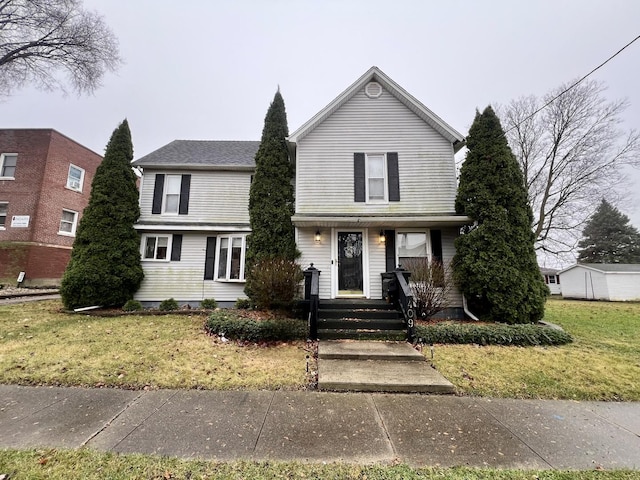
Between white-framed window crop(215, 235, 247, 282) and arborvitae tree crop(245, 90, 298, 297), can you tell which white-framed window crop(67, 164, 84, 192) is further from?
arborvitae tree crop(245, 90, 298, 297)

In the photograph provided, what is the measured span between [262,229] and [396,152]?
553 centimetres

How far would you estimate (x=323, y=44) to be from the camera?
104 ft

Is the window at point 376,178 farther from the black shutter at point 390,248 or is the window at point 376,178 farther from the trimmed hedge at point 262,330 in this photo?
the trimmed hedge at point 262,330

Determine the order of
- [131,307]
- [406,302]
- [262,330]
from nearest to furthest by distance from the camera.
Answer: [262,330]
[406,302]
[131,307]

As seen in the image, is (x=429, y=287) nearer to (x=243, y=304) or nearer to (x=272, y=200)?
(x=272, y=200)

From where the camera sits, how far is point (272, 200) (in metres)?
9.55

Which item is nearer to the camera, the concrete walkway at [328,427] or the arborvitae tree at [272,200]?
the concrete walkway at [328,427]

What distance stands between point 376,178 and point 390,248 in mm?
2604

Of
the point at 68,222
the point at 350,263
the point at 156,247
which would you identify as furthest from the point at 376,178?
the point at 68,222

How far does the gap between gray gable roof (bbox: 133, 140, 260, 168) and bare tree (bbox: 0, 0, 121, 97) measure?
551cm

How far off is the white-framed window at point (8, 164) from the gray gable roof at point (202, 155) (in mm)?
10820

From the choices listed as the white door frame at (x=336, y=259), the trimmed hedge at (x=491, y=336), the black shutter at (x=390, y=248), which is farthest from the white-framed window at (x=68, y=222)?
the trimmed hedge at (x=491, y=336)

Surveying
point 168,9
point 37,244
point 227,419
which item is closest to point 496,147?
point 227,419

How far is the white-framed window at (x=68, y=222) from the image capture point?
17062 mm
